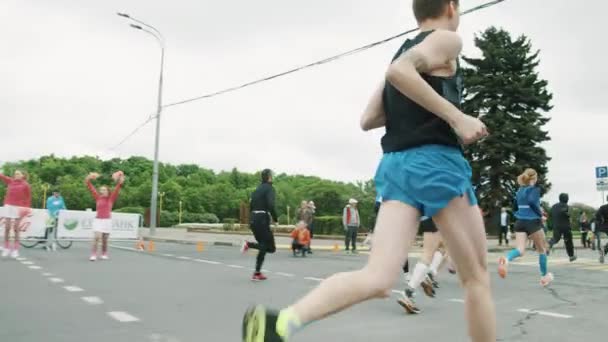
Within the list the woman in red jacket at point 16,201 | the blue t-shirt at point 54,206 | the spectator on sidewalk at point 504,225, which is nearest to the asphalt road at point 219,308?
the woman in red jacket at point 16,201

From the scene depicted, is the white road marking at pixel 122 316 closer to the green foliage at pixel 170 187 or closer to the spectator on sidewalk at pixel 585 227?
the spectator on sidewalk at pixel 585 227

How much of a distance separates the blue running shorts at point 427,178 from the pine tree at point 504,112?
33582mm

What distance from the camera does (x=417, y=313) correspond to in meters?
5.68

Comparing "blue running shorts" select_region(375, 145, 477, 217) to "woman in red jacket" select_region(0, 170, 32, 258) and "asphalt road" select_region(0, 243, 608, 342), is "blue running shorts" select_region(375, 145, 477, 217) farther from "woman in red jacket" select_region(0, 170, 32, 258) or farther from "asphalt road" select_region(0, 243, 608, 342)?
"woman in red jacket" select_region(0, 170, 32, 258)

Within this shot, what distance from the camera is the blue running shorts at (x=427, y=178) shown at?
2.35 meters

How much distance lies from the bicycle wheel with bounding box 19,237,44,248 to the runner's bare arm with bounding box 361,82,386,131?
1709 cm

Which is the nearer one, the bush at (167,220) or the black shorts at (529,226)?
the black shorts at (529,226)

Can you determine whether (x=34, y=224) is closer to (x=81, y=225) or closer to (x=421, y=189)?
(x=81, y=225)

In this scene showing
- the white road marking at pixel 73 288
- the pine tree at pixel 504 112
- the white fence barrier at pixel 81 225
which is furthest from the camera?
the pine tree at pixel 504 112

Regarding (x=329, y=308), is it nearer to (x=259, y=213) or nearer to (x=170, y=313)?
(x=170, y=313)

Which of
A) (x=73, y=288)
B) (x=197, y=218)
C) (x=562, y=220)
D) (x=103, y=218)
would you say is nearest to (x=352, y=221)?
(x=562, y=220)

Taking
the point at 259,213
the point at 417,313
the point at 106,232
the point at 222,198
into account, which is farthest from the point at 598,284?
the point at 222,198

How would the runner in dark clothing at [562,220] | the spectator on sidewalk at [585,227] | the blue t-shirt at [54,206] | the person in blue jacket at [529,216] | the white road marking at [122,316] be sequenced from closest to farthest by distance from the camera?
the white road marking at [122,316] → the person in blue jacket at [529,216] → the runner in dark clothing at [562,220] → the blue t-shirt at [54,206] → the spectator on sidewalk at [585,227]

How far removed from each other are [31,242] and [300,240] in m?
8.79
